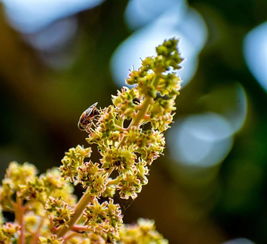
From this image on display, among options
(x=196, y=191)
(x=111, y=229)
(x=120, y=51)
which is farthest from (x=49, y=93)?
(x=111, y=229)

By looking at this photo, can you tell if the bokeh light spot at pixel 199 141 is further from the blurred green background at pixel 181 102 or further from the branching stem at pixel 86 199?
the branching stem at pixel 86 199

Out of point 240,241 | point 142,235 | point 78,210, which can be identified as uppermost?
point 240,241

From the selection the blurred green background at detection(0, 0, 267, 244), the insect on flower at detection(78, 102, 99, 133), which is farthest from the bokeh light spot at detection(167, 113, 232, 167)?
the insect on flower at detection(78, 102, 99, 133)

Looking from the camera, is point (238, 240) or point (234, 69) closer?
point (238, 240)

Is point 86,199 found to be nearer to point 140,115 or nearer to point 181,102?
point 140,115

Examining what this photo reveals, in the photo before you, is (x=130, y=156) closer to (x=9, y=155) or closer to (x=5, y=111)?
(x=9, y=155)

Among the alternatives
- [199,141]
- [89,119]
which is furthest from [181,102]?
[89,119]

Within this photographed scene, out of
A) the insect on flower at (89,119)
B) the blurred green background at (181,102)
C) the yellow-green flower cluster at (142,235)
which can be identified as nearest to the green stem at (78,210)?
the yellow-green flower cluster at (142,235)

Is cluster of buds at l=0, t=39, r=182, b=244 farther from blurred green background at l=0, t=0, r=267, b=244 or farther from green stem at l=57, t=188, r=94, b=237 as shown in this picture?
blurred green background at l=0, t=0, r=267, b=244
